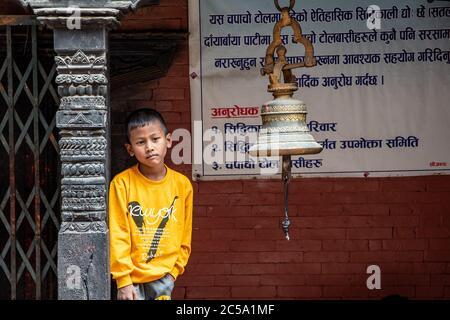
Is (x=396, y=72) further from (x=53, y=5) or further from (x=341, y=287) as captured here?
(x=53, y=5)

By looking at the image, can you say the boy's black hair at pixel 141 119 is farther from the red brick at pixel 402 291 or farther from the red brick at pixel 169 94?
the red brick at pixel 402 291

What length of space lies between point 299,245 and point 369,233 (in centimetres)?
53

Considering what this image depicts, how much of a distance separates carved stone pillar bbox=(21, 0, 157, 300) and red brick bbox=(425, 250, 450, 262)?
9.02 feet

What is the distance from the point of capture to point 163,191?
452cm

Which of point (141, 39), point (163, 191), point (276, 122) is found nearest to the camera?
point (276, 122)

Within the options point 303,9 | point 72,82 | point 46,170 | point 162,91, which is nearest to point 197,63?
point 162,91

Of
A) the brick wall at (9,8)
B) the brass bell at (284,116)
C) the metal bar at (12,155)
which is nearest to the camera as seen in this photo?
the brass bell at (284,116)

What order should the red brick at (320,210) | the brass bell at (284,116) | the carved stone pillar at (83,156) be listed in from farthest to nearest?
the red brick at (320,210), the carved stone pillar at (83,156), the brass bell at (284,116)

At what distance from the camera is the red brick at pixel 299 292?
6.05m

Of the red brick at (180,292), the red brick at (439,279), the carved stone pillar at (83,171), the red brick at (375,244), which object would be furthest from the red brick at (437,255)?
the carved stone pillar at (83,171)

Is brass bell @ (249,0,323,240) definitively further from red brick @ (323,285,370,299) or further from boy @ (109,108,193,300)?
red brick @ (323,285,370,299)

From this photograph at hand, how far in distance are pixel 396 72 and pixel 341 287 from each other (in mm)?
1642

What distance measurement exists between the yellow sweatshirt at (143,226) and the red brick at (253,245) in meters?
1.50

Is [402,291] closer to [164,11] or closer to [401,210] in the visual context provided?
[401,210]
